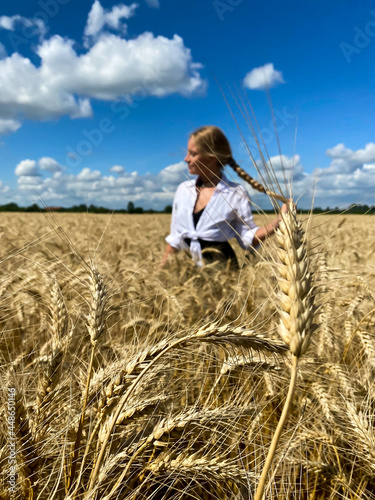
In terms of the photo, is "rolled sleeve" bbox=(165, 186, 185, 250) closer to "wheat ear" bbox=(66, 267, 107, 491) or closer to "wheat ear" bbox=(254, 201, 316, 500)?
"wheat ear" bbox=(66, 267, 107, 491)

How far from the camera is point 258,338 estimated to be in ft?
2.97

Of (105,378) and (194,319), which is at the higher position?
(105,378)

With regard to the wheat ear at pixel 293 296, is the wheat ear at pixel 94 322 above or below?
below

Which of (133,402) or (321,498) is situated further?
(321,498)

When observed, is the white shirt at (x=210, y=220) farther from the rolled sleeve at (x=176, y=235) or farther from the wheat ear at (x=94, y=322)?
the wheat ear at (x=94, y=322)

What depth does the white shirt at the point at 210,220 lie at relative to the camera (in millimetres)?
4117

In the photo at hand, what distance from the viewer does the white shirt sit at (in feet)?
13.5

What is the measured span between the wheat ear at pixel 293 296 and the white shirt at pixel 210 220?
3010 millimetres

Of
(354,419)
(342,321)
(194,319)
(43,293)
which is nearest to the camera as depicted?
(354,419)

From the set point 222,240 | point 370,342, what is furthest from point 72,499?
point 222,240

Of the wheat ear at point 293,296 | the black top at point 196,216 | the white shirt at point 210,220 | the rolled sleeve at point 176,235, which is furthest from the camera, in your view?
the rolled sleeve at point 176,235

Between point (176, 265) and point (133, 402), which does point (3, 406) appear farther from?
point (176, 265)

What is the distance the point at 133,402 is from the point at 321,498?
842mm

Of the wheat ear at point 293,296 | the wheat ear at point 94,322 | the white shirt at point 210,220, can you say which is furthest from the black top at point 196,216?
the wheat ear at point 293,296
